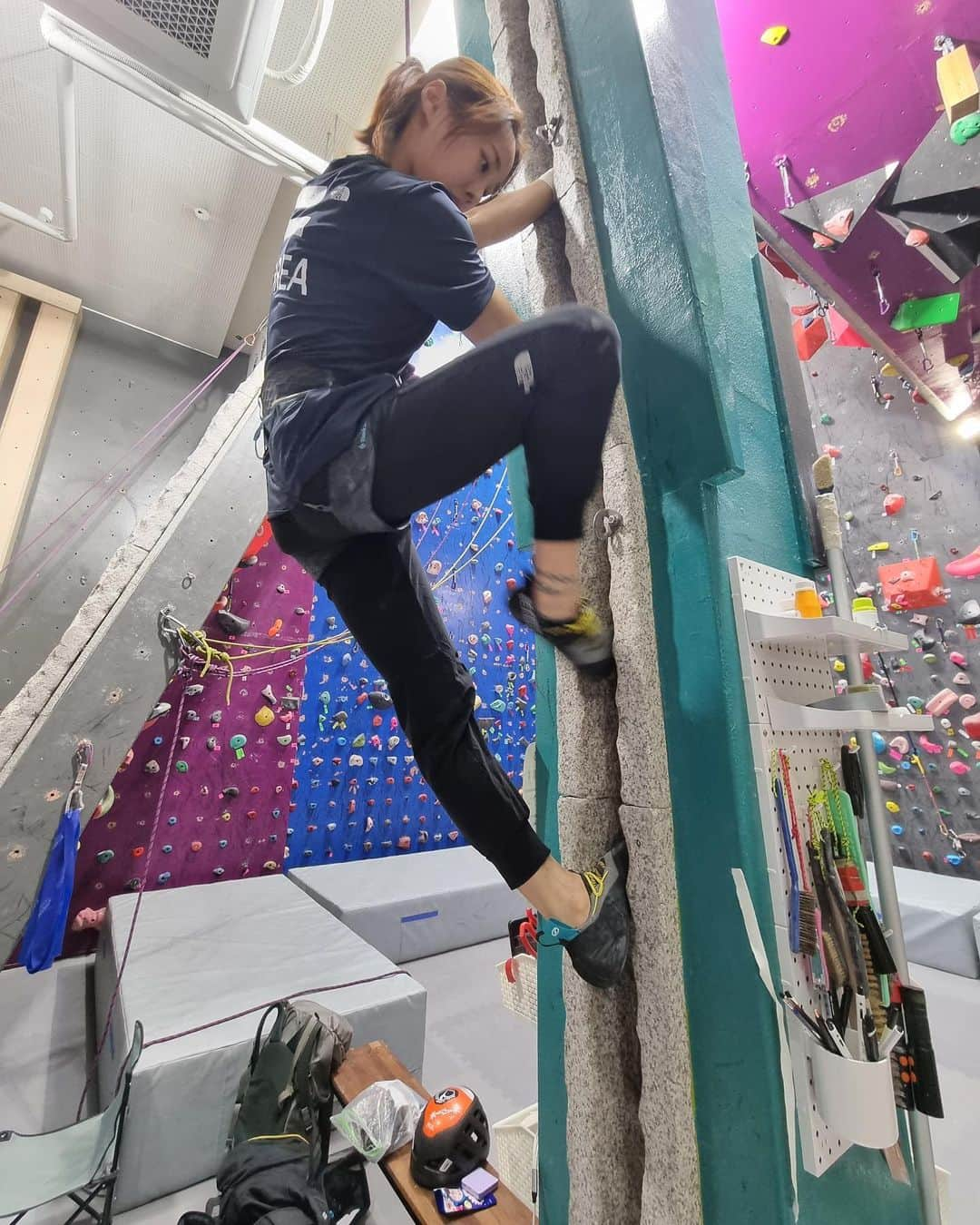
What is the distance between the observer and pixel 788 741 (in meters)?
1.00

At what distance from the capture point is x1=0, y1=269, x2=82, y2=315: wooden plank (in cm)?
326

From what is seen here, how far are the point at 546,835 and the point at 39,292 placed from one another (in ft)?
14.0

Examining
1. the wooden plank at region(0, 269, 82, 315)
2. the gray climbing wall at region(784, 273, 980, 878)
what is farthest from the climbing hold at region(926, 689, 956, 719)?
the wooden plank at region(0, 269, 82, 315)

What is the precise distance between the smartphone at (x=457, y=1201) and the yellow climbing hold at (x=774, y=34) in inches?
158

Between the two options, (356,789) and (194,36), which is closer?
(194,36)

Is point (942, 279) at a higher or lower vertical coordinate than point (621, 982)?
higher

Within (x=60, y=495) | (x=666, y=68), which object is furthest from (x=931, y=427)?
(x=60, y=495)

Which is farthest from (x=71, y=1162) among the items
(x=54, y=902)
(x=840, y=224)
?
(x=840, y=224)

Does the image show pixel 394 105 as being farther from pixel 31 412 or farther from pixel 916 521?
pixel 916 521

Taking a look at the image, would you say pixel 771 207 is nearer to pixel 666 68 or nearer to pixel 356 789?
pixel 666 68

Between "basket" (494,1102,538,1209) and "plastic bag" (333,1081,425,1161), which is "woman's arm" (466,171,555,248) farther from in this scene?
"plastic bag" (333,1081,425,1161)

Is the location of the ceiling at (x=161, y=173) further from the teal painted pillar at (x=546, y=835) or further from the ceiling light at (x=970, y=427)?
the ceiling light at (x=970, y=427)

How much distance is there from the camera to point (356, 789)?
3729mm

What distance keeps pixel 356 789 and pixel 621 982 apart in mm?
2991
